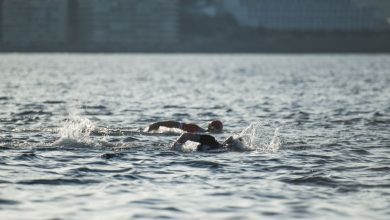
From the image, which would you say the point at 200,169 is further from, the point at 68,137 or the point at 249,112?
the point at 249,112

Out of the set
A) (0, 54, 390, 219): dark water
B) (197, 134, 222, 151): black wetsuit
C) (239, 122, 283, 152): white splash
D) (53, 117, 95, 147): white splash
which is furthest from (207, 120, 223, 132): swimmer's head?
(197, 134, 222, 151): black wetsuit

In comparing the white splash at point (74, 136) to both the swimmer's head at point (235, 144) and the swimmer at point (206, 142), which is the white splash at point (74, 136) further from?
the swimmer's head at point (235, 144)

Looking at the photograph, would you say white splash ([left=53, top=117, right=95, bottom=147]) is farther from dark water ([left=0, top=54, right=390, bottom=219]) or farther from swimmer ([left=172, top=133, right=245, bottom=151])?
swimmer ([left=172, top=133, right=245, bottom=151])

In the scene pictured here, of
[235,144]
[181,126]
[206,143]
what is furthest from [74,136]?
[235,144]

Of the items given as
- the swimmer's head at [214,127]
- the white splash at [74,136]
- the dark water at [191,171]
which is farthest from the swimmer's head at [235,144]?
the swimmer's head at [214,127]

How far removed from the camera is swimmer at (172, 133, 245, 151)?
80.0ft

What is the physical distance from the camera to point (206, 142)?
80.4 feet

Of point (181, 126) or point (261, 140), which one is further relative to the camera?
point (181, 126)

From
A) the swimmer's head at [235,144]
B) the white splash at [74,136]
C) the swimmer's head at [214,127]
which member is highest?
the white splash at [74,136]

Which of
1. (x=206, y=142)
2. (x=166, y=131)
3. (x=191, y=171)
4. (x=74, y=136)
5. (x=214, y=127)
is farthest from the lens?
(x=214, y=127)

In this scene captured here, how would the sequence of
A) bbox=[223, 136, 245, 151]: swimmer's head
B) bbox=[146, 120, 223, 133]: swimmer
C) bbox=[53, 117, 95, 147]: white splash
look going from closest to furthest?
bbox=[223, 136, 245, 151]: swimmer's head, bbox=[53, 117, 95, 147]: white splash, bbox=[146, 120, 223, 133]: swimmer

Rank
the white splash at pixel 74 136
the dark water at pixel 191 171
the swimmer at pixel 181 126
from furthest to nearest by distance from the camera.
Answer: the swimmer at pixel 181 126 < the white splash at pixel 74 136 < the dark water at pixel 191 171

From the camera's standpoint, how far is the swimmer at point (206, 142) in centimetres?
2439

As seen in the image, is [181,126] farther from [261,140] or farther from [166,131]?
[261,140]
